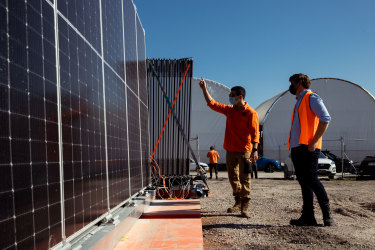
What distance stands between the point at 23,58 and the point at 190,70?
509 centimetres

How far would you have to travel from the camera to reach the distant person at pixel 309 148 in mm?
4141

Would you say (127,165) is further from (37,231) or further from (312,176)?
(37,231)

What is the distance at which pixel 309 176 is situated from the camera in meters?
4.20

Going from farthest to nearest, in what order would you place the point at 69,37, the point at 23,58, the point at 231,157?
the point at 231,157, the point at 69,37, the point at 23,58

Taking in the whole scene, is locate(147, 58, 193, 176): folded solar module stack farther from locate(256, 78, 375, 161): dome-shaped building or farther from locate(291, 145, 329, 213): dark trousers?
locate(256, 78, 375, 161): dome-shaped building

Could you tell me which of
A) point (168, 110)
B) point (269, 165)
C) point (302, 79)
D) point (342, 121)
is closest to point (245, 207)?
point (302, 79)

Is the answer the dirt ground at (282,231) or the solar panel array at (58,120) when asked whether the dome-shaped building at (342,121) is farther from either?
the solar panel array at (58,120)

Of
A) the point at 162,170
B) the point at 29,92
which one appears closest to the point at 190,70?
the point at 162,170

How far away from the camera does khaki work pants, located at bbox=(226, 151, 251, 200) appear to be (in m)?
5.11

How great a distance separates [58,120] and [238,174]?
152 inches

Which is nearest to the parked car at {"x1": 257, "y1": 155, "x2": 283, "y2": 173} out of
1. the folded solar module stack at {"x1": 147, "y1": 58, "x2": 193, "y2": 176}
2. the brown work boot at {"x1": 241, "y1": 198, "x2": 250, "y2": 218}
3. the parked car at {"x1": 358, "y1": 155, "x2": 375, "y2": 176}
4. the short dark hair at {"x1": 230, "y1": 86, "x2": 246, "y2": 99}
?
the parked car at {"x1": 358, "y1": 155, "x2": 375, "y2": 176}

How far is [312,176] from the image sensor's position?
13.7 feet

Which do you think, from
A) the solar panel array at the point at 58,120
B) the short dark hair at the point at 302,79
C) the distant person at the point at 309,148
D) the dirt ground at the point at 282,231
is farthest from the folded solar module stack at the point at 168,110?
the solar panel array at the point at 58,120

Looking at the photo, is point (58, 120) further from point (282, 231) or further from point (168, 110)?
point (168, 110)
